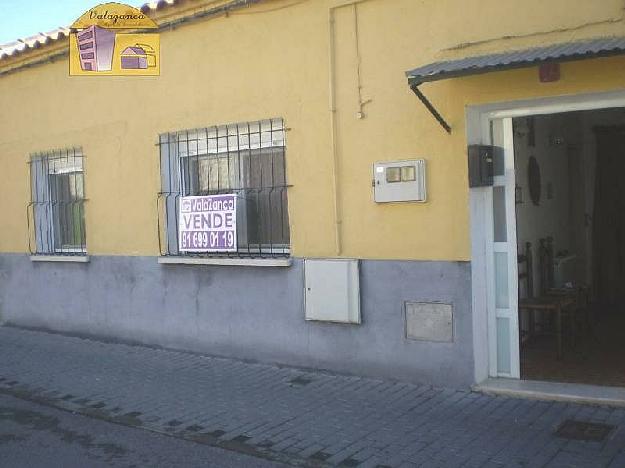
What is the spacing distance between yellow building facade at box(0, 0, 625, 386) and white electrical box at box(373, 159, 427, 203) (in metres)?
0.07

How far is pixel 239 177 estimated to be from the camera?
7.83 metres

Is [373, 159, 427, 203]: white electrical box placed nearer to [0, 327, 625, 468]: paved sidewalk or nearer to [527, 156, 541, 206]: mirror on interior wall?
[0, 327, 625, 468]: paved sidewalk

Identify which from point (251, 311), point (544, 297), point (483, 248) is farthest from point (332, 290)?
point (544, 297)

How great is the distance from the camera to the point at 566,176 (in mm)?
9516

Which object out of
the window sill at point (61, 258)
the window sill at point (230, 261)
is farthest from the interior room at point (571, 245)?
the window sill at point (61, 258)

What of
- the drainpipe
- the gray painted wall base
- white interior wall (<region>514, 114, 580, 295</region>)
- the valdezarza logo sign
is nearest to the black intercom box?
the gray painted wall base

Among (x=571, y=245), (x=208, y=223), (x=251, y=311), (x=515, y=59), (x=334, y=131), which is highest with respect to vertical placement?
(x=515, y=59)

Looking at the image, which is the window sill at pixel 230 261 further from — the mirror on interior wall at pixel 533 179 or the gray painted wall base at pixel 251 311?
the mirror on interior wall at pixel 533 179

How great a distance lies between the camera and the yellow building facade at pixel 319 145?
19.3 ft

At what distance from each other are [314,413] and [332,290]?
1.38 metres

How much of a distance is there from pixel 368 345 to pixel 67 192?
18.6ft

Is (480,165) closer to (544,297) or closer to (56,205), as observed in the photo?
(544,297)

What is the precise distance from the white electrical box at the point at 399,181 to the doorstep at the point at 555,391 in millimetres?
1756

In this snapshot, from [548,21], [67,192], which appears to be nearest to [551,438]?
[548,21]
